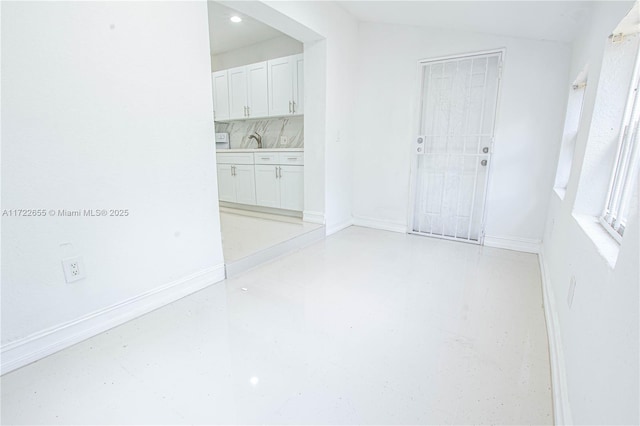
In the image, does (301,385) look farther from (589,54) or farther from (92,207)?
(589,54)

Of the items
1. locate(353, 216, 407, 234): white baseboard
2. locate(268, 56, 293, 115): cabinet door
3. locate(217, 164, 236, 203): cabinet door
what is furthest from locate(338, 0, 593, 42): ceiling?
locate(217, 164, 236, 203): cabinet door

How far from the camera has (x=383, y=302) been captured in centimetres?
204

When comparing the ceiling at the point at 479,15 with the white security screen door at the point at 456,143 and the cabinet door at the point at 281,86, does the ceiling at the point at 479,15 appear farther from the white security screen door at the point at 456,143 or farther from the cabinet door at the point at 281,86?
the cabinet door at the point at 281,86

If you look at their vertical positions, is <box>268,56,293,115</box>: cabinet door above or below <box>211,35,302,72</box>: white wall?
below

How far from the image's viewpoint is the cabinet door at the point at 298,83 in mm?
3532

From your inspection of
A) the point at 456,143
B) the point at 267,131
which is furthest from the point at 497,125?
the point at 267,131

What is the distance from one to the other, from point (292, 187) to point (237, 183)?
96 centimetres

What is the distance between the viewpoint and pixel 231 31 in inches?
154

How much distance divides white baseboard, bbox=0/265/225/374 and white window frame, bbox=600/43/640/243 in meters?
2.32

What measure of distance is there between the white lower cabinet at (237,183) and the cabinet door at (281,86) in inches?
34.1

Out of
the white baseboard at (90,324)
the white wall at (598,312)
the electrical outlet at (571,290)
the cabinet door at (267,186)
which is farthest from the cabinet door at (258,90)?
the electrical outlet at (571,290)

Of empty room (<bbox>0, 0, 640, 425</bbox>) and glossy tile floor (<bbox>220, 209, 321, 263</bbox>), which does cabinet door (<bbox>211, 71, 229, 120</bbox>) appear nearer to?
glossy tile floor (<bbox>220, 209, 321, 263</bbox>)

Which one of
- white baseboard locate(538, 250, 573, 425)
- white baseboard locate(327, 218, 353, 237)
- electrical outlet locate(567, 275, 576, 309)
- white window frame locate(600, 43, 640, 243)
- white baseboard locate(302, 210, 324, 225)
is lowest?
white baseboard locate(327, 218, 353, 237)

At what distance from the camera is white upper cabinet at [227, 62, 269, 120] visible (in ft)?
12.9
